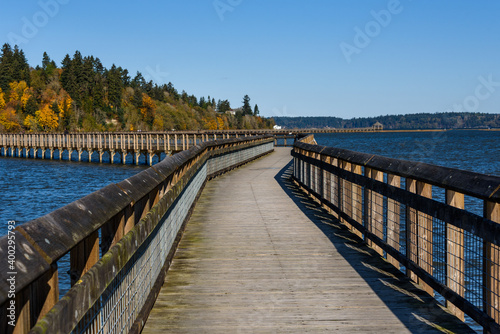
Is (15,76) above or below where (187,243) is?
above

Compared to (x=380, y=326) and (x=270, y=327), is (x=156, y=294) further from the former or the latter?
(x=380, y=326)

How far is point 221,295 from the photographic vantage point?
568 centimetres

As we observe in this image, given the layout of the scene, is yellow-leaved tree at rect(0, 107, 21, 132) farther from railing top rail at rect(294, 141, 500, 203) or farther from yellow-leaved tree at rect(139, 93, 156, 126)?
railing top rail at rect(294, 141, 500, 203)

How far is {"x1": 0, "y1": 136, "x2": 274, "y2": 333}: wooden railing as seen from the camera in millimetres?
1954

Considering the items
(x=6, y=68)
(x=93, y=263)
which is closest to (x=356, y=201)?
(x=93, y=263)

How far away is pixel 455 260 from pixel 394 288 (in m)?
0.94

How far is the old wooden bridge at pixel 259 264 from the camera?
2439 millimetres

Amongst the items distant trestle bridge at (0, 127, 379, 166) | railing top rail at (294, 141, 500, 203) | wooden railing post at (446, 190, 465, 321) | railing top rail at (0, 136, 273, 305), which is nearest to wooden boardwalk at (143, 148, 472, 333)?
wooden railing post at (446, 190, 465, 321)

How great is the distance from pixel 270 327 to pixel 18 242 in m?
3.21

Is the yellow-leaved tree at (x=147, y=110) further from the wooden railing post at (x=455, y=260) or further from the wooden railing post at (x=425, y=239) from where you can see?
the wooden railing post at (x=455, y=260)

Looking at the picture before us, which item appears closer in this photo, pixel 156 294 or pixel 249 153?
pixel 156 294

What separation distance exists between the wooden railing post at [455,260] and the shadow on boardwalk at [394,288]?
0.21m

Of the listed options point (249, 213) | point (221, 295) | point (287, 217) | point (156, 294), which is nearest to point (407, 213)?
point (221, 295)

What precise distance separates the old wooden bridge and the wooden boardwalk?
0.06 ft
